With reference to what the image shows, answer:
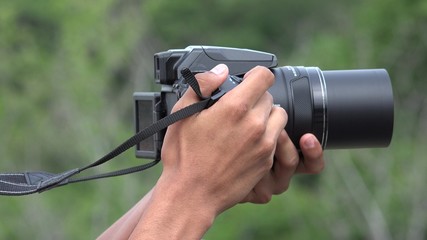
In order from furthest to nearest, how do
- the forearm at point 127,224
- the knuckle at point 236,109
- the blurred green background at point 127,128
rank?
the blurred green background at point 127,128
the forearm at point 127,224
the knuckle at point 236,109

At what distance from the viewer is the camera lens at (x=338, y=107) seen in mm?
2416

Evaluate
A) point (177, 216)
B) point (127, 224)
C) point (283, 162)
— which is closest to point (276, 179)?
point (283, 162)

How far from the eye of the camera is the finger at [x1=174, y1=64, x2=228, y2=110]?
214 cm

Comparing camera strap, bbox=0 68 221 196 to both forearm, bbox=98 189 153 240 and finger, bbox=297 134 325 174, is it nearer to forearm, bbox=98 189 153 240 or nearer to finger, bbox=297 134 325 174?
forearm, bbox=98 189 153 240

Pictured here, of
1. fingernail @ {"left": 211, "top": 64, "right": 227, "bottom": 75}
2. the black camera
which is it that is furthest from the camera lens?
fingernail @ {"left": 211, "top": 64, "right": 227, "bottom": 75}

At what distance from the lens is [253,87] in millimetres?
2098

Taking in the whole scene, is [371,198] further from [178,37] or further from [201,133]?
[201,133]

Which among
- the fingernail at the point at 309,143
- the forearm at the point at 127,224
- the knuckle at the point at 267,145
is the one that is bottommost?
the forearm at the point at 127,224

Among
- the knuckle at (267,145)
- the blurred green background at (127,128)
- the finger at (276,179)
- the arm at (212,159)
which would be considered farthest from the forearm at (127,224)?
the blurred green background at (127,128)

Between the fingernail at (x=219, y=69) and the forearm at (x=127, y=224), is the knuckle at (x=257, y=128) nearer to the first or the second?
the fingernail at (x=219, y=69)

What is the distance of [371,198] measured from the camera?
1702 centimetres

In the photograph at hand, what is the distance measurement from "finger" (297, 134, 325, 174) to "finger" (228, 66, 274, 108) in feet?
1.06

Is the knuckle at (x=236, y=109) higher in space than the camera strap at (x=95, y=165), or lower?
higher

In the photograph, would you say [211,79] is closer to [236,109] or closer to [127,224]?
[236,109]
